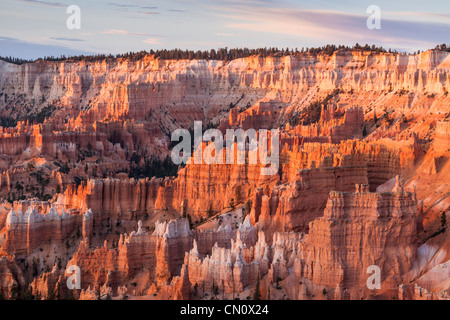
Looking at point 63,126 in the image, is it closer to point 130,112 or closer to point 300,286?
point 130,112

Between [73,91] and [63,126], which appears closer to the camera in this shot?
[63,126]

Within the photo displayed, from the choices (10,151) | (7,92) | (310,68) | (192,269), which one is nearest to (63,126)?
(10,151)

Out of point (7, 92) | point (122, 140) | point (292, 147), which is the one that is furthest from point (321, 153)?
point (7, 92)

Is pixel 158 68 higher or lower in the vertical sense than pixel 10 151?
higher

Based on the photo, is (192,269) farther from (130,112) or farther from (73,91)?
(73,91)

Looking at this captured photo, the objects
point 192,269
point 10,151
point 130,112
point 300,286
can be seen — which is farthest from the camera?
point 130,112

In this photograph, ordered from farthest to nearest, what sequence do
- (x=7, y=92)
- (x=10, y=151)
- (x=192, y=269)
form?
(x=7, y=92) < (x=10, y=151) < (x=192, y=269)
